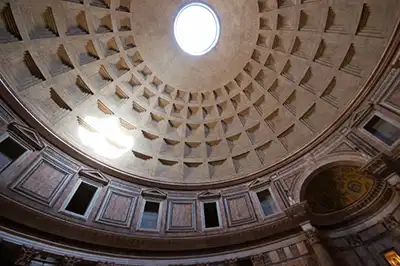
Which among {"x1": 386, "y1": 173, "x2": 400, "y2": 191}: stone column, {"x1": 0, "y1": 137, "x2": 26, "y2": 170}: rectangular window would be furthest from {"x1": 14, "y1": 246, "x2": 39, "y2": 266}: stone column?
{"x1": 386, "y1": 173, "x2": 400, "y2": 191}: stone column

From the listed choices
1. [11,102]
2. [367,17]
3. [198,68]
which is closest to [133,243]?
[11,102]

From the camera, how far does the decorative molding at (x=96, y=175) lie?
40.4 feet

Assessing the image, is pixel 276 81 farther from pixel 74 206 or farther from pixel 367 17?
pixel 74 206

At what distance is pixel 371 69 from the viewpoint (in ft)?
39.1

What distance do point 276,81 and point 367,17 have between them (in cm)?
592

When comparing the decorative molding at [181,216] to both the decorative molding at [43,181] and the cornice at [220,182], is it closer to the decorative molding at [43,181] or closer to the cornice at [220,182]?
the cornice at [220,182]

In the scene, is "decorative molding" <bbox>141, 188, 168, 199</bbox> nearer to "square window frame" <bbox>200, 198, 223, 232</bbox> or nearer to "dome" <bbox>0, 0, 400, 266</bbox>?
"dome" <bbox>0, 0, 400, 266</bbox>

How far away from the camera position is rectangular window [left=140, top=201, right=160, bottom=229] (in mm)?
12664

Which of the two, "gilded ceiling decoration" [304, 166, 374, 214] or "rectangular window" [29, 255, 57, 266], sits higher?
"gilded ceiling decoration" [304, 166, 374, 214]

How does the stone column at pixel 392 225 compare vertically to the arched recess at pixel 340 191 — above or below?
below

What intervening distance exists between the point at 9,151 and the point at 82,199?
4.01 m

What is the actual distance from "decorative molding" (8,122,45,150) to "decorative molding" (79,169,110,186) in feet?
7.82

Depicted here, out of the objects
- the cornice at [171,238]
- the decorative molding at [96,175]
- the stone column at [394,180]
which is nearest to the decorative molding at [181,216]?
the cornice at [171,238]

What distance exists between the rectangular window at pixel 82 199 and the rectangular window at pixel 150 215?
307 cm
